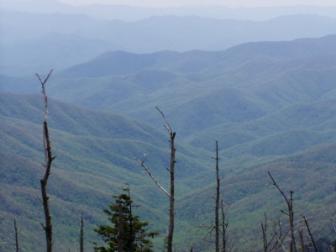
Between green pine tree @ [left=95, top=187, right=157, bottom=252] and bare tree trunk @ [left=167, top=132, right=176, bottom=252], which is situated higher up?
green pine tree @ [left=95, top=187, right=157, bottom=252]

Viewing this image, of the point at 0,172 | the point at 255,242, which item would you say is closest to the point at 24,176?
the point at 0,172

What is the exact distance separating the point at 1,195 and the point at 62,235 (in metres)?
22.5

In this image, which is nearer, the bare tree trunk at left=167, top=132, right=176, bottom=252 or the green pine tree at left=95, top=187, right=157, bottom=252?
the bare tree trunk at left=167, top=132, right=176, bottom=252

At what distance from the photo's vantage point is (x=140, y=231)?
26141 millimetres

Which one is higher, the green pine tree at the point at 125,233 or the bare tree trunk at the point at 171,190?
the green pine tree at the point at 125,233

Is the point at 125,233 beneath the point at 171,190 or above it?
A: above

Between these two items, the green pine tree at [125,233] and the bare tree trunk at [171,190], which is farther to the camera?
the green pine tree at [125,233]

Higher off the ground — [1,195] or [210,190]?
[210,190]

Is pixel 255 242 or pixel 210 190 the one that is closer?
pixel 255 242

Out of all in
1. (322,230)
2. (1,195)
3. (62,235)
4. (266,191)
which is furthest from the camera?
(266,191)

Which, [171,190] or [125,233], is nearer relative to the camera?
[171,190]

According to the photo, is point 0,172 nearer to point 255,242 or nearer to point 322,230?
point 255,242

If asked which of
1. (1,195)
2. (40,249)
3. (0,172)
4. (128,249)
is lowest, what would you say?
(128,249)

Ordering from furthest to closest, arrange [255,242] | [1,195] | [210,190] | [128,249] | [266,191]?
[210,190]
[266,191]
[1,195]
[255,242]
[128,249]
